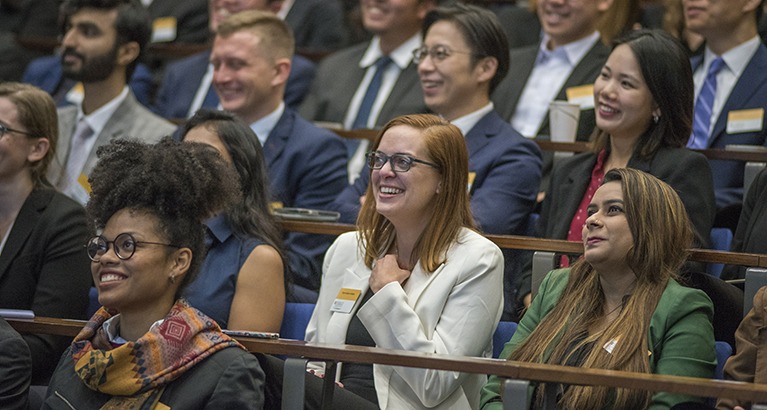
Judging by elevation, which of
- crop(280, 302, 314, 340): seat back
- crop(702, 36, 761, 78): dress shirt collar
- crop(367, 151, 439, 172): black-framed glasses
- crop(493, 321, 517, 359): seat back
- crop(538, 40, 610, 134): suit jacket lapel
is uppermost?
crop(702, 36, 761, 78): dress shirt collar

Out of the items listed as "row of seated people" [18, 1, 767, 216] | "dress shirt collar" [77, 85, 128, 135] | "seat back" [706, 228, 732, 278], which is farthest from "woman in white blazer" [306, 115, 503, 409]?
"dress shirt collar" [77, 85, 128, 135]

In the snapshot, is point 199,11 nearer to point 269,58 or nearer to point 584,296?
point 269,58

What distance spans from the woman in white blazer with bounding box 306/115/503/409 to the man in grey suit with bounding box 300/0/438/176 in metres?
1.92

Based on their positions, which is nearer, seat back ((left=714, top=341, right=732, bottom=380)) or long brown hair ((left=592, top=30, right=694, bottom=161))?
seat back ((left=714, top=341, right=732, bottom=380))

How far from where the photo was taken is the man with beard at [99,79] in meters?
4.73

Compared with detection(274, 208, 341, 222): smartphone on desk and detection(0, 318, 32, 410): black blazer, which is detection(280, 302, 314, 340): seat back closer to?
detection(274, 208, 341, 222): smartphone on desk

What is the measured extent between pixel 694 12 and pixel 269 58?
63.0 inches

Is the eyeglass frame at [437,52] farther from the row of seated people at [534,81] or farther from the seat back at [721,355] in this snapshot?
the seat back at [721,355]

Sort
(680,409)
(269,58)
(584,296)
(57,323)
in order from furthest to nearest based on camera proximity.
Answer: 1. (269,58)
2. (584,296)
3. (57,323)
4. (680,409)

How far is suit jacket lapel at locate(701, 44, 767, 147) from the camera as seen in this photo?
4227 millimetres

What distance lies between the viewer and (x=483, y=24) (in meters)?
4.31

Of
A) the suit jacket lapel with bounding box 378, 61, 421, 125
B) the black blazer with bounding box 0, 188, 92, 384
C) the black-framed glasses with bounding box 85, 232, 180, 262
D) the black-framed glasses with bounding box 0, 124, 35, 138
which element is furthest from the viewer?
the suit jacket lapel with bounding box 378, 61, 421, 125

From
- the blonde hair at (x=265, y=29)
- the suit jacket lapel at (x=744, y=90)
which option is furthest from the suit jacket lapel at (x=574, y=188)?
the blonde hair at (x=265, y=29)

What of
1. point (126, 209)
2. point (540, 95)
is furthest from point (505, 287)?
point (540, 95)
